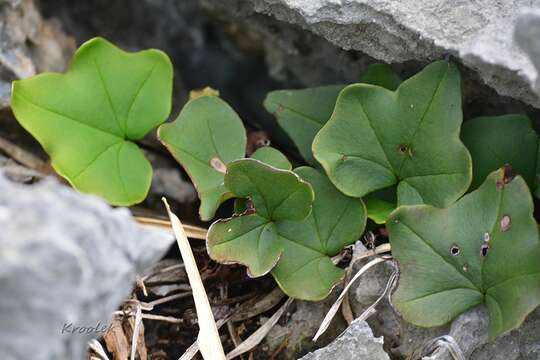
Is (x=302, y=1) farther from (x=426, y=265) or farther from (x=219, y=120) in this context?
(x=426, y=265)

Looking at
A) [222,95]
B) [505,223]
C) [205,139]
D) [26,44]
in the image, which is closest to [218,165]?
[205,139]

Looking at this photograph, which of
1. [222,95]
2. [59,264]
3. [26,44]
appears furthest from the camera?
[222,95]

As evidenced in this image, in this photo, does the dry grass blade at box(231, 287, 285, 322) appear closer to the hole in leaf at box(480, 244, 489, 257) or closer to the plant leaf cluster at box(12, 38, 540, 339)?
Answer: the plant leaf cluster at box(12, 38, 540, 339)

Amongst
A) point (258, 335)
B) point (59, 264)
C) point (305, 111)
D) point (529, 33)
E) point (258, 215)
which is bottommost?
point (258, 335)

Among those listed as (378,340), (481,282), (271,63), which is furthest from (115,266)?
(271,63)

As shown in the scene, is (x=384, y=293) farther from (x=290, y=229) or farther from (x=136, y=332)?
(x=136, y=332)

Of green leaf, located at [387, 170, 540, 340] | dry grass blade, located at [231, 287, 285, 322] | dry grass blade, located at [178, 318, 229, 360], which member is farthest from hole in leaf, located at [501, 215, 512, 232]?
dry grass blade, located at [178, 318, 229, 360]

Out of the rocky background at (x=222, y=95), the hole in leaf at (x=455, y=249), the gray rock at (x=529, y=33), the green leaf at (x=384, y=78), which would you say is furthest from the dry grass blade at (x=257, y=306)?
the gray rock at (x=529, y=33)

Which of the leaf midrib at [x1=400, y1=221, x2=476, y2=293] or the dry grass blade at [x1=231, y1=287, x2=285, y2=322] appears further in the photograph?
the dry grass blade at [x1=231, y1=287, x2=285, y2=322]
